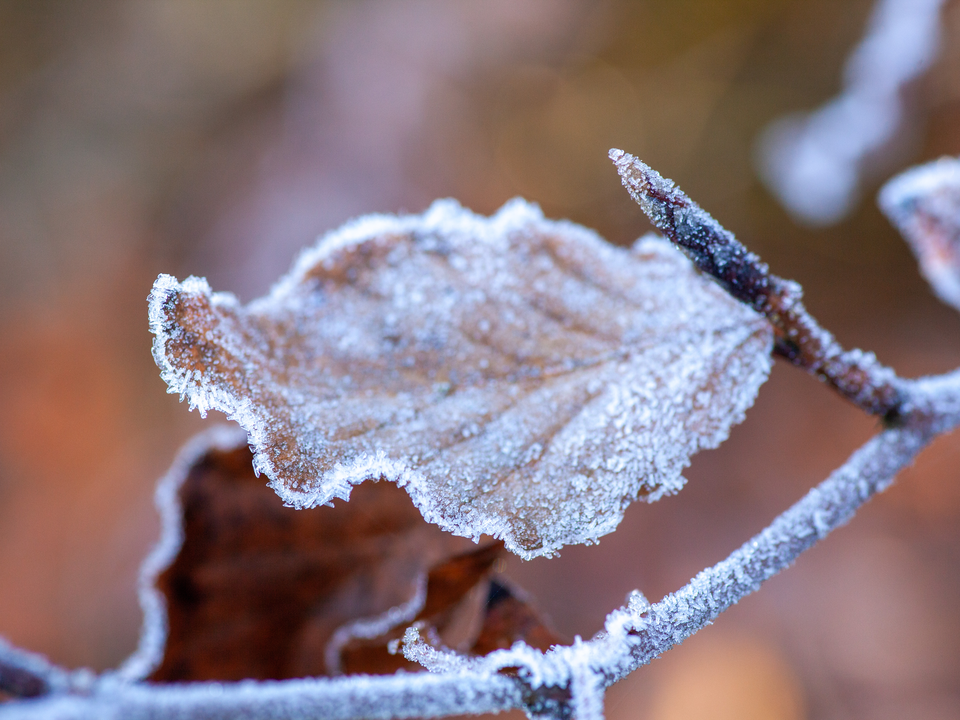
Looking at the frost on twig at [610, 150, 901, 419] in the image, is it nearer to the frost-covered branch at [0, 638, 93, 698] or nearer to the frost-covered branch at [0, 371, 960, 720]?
the frost-covered branch at [0, 371, 960, 720]

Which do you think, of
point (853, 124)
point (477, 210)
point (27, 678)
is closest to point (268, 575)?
point (27, 678)

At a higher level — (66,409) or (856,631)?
(66,409)

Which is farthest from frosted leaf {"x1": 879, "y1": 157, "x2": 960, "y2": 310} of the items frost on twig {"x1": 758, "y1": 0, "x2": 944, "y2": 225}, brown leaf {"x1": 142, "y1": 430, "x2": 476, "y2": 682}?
brown leaf {"x1": 142, "y1": 430, "x2": 476, "y2": 682}

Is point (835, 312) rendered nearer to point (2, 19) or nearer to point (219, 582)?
point (219, 582)

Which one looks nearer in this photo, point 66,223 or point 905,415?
point 905,415

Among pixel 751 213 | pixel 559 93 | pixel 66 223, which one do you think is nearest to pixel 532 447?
pixel 751 213

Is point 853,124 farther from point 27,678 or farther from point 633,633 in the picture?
point 27,678

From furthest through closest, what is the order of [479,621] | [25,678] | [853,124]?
[853,124], [479,621], [25,678]
